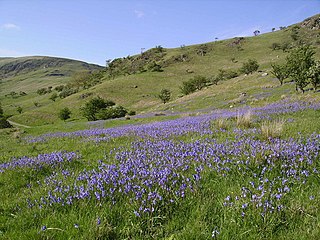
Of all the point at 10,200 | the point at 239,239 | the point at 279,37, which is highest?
the point at 279,37

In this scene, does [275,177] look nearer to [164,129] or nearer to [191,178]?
[191,178]

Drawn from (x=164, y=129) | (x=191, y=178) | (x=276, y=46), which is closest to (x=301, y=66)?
(x=164, y=129)

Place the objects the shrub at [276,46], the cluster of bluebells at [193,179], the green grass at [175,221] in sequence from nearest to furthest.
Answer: the green grass at [175,221] < the cluster of bluebells at [193,179] < the shrub at [276,46]

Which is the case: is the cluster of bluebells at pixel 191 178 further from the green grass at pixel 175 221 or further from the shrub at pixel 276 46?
the shrub at pixel 276 46

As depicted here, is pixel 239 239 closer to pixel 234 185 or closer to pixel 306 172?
pixel 234 185

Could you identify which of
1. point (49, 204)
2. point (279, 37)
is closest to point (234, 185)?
point (49, 204)

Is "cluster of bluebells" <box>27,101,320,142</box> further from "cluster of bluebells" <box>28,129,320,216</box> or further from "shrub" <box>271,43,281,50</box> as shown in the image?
"shrub" <box>271,43,281,50</box>

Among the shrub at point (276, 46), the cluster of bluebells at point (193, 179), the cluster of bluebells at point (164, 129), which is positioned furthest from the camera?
the shrub at point (276, 46)

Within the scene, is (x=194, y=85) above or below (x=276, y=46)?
below

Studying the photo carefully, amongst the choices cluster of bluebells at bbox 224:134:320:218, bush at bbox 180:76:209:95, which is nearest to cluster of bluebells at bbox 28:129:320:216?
cluster of bluebells at bbox 224:134:320:218

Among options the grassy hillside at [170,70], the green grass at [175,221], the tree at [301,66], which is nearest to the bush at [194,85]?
the grassy hillside at [170,70]

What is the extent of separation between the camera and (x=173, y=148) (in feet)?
22.0

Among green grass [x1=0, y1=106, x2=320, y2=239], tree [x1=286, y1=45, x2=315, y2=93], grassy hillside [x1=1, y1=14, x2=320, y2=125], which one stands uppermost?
grassy hillside [x1=1, y1=14, x2=320, y2=125]

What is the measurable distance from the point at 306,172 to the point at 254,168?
2.98ft
